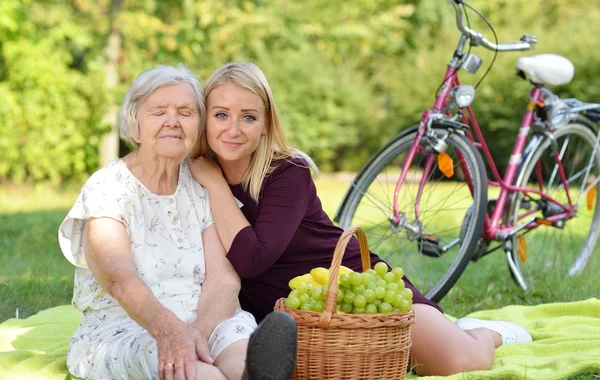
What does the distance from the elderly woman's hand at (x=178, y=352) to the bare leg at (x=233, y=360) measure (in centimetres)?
8

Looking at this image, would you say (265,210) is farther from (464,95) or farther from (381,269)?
(464,95)

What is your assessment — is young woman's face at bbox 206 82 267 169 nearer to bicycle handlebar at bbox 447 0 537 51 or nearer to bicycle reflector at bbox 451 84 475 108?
bicycle reflector at bbox 451 84 475 108

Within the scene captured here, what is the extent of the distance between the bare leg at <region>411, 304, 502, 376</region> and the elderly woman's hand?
3.06 feet

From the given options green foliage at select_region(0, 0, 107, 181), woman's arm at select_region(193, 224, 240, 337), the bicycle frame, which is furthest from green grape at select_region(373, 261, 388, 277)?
green foliage at select_region(0, 0, 107, 181)

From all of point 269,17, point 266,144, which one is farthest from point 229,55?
point 266,144

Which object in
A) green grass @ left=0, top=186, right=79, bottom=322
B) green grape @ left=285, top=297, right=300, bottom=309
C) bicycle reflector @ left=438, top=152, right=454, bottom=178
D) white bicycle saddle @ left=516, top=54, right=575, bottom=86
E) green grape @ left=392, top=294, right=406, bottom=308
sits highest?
white bicycle saddle @ left=516, top=54, right=575, bottom=86

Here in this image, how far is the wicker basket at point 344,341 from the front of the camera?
2703 millimetres

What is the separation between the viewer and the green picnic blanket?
10.3 ft

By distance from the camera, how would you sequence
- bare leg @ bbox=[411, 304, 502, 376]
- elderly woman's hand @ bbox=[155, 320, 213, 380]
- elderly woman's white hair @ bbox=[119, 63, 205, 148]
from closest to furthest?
1. elderly woman's hand @ bbox=[155, 320, 213, 380]
2. elderly woman's white hair @ bbox=[119, 63, 205, 148]
3. bare leg @ bbox=[411, 304, 502, 376]

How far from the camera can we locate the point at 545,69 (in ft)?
16.3

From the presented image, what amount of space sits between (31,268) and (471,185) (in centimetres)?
296

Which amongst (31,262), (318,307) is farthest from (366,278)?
(31,262)

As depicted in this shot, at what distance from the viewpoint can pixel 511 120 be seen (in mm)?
13625

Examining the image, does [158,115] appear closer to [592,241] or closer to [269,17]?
[592,241]
